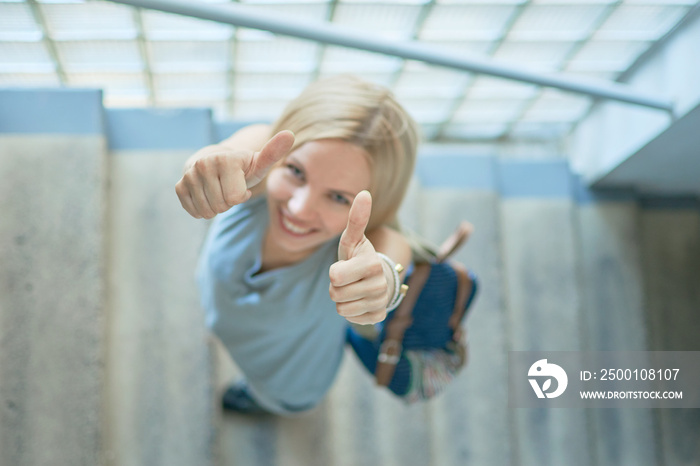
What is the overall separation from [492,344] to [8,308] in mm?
1226

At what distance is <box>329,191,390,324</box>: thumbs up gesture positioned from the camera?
1.90ft

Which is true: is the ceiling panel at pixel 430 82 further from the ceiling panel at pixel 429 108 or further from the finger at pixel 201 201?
the finger at pixel 201 201

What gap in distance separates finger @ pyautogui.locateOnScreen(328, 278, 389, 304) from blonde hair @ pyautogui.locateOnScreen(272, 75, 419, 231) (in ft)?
0.59

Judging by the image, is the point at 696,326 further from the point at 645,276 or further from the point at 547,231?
the point at 547,231

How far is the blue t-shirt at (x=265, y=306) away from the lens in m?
0.90

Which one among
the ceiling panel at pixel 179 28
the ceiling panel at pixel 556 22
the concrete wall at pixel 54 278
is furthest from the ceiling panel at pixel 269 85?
the ceiling panel at pixel 556 22

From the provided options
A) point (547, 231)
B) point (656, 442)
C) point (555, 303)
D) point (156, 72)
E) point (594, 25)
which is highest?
point (594, 25)

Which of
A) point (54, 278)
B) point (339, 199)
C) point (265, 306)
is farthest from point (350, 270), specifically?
point (54, 278)

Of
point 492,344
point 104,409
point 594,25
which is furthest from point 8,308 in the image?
point 594,25

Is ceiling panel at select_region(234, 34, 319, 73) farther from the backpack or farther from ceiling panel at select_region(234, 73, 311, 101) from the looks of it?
the backpack

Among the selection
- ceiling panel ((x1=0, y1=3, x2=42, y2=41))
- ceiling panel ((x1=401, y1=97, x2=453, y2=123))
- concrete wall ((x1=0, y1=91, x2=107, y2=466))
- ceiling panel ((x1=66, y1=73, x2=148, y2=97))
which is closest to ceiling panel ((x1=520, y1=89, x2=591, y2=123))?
ceiling panel ((x1=401, y1=97, x2=453, y2=123))

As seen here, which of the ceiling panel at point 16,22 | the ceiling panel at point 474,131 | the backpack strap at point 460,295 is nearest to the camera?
the ceiling panel at point 16,22

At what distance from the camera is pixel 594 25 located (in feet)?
4.86

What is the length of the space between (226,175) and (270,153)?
0.17ft
